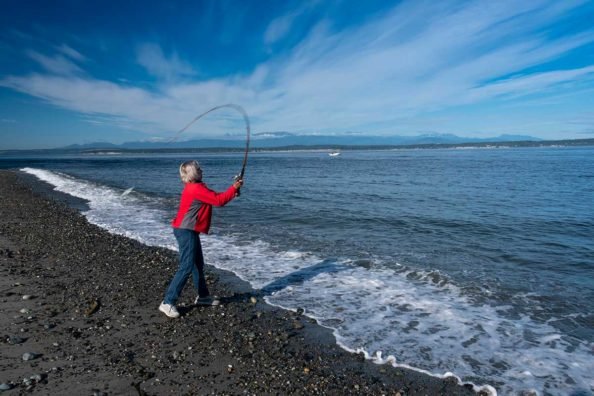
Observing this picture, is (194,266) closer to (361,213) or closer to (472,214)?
(361,213)

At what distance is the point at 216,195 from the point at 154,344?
2.43 m

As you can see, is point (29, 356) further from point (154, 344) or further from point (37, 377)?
point (154, 344)

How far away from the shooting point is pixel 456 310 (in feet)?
24.7

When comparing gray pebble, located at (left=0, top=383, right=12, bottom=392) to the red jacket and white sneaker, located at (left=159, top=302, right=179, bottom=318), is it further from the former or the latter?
the red jacket

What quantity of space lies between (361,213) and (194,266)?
510 inches

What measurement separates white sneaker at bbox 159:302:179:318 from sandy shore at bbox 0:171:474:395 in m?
0.13

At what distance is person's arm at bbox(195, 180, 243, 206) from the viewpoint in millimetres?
6016

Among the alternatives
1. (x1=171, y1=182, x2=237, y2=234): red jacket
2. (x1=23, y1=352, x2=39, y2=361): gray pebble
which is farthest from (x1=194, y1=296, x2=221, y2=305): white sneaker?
(x1=23, y1=352, x2=39, y2=361): gray pebble

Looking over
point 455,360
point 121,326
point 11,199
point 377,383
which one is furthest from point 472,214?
point 11,199

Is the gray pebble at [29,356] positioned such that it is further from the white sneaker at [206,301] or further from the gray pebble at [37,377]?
the white sneaker at [206,301]

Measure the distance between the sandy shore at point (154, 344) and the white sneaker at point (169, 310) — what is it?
0.13m

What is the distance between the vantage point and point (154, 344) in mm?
5707

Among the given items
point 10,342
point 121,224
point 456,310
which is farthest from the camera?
point 121,224

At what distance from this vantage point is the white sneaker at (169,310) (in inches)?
261
